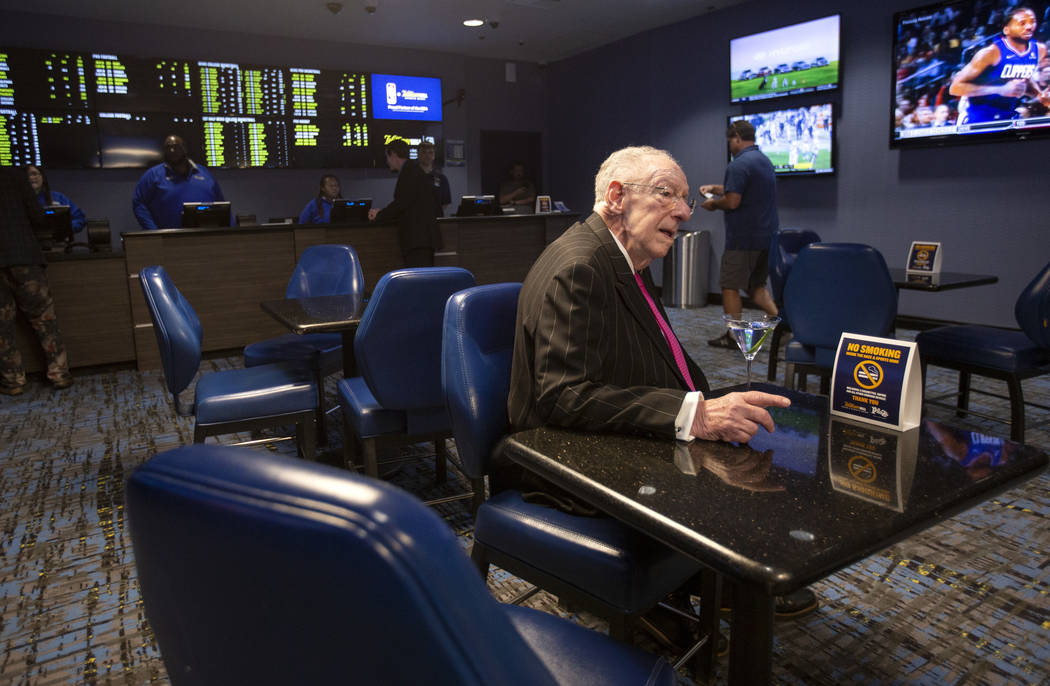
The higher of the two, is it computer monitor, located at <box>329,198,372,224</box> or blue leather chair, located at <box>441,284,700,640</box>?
computer monitor, located at <box>329,198,372,224</box>

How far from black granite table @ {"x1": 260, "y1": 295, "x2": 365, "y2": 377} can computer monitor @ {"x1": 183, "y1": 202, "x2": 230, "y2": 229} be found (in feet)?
7.56

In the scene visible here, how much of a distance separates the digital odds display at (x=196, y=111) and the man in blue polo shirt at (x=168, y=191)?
4.28ft

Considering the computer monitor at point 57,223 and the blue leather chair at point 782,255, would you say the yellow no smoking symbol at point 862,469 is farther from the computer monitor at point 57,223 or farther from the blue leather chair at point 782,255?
the computer monitor at point 57,223

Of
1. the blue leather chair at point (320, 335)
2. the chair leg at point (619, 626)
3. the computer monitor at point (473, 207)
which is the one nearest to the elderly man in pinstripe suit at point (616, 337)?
the chair leg at point (619, 626)

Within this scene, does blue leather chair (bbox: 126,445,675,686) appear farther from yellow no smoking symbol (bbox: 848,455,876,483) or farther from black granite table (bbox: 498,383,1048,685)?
yellow no smoking symbol (bbox: 848,455,876,483)

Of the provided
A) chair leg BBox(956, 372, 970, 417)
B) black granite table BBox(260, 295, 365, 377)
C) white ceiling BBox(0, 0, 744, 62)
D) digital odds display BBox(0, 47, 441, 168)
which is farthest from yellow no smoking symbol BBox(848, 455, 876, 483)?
digital odds display BBox(0, 47, 441, 168)

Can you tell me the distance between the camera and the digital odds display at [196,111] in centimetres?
649

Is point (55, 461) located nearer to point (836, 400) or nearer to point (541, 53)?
point (836, 400)

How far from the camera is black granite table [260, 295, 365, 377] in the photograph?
2.64 meters

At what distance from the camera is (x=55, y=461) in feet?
10.9

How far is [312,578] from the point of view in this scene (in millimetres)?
456

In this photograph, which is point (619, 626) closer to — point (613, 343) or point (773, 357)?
point (613, 343)

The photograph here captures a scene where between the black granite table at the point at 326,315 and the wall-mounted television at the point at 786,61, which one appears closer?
the black granite table at the point at 326,315

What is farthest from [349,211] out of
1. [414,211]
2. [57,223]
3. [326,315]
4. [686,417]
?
[686,417]
